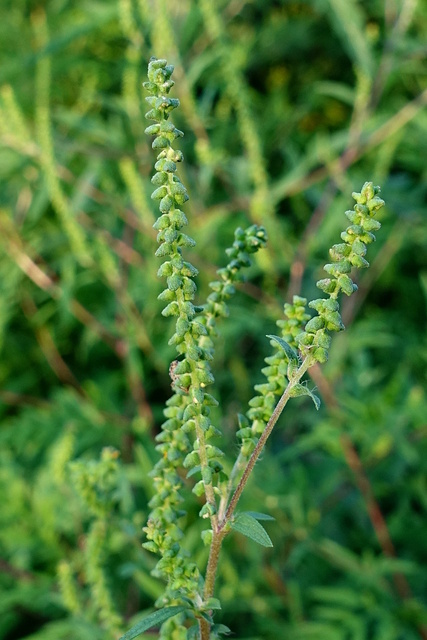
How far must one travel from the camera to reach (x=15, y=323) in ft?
8.57

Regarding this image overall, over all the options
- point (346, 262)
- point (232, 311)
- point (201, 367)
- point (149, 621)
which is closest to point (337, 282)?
point (346, 262)

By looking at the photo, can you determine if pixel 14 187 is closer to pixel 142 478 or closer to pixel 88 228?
pixel 88 228

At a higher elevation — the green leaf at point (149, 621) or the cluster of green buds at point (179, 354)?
the cluster of green buds at point (179, 354)

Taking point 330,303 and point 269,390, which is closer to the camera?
point 330,303

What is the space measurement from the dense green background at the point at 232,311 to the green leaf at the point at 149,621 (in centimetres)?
38

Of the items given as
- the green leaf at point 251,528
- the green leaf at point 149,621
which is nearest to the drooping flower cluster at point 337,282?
the green leaf at point 251,528

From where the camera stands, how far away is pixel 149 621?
2.35ft

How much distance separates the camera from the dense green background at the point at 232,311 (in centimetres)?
173

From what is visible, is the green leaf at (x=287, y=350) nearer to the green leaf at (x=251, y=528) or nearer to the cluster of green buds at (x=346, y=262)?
the cluster of green buds at (x=346, y=262)

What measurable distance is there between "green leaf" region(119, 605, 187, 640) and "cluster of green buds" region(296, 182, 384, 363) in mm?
285

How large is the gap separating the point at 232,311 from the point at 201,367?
4.30 ft

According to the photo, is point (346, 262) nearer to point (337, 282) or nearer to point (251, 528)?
point (337, 282)

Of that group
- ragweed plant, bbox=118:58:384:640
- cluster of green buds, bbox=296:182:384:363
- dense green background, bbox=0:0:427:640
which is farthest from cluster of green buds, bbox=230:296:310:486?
dense green background, bbox=0:0:427:640

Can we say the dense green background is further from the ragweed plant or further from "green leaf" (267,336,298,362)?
"green leaf" (267,336,298,362)
